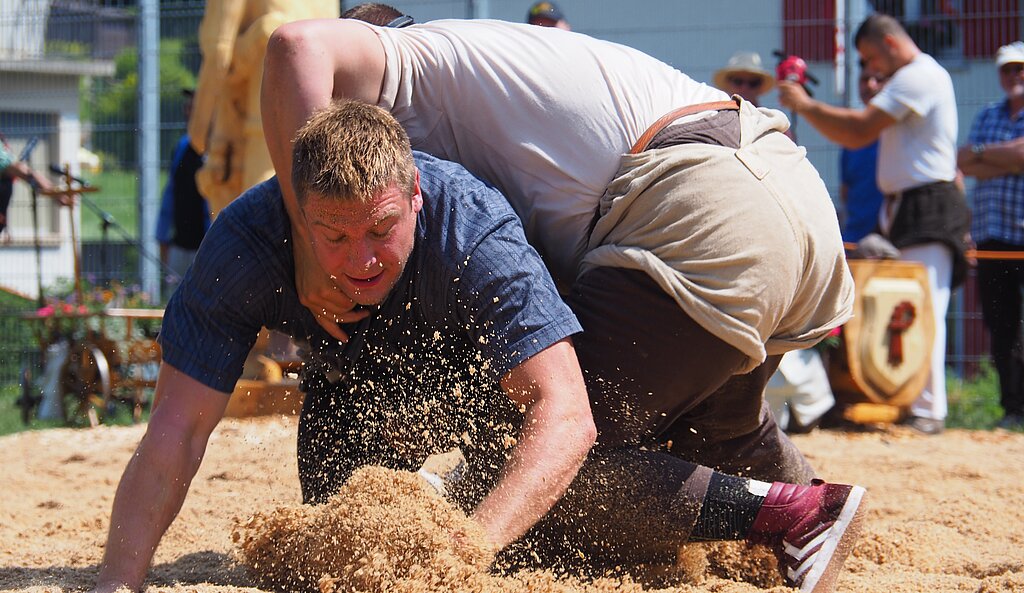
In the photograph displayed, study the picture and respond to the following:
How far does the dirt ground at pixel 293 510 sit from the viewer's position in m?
2.68

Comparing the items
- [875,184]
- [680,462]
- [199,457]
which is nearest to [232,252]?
[199,457]

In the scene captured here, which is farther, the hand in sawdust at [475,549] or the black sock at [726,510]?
the black sock at [726,510]

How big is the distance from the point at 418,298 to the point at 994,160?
4.60m

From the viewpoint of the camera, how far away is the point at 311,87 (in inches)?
91.6

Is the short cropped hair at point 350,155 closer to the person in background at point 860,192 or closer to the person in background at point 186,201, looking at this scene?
the person in background at point 860,192

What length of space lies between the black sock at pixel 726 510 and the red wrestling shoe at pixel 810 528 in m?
0.02

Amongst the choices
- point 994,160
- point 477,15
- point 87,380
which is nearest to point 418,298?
point 87,380

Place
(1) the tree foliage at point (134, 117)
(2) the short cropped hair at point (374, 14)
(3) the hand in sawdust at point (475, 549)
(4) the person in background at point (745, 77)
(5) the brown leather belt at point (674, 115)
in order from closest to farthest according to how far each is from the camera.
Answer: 1. (3) the hand in sawdust at point (475, 549)
2. (5) the brown leather belt at point (674, 115)
3. (2) the short cropped hair at point (374, 14)
4. (4) the person in background at point (745, 77)
5. (1) the tree foliage at point (134, 117)

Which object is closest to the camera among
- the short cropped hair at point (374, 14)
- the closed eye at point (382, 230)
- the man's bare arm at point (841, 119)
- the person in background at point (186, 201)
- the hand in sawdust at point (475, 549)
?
the hand in sawdust at point (475, 549)

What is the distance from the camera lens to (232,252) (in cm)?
246

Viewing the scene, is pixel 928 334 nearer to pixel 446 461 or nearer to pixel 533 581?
pixel 446 461

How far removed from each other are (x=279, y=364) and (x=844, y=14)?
381cm

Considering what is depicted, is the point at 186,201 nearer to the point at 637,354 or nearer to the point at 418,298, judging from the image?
the point at 418,298

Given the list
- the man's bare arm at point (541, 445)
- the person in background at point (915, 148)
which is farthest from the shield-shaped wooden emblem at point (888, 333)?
the man's bare arm at point (541, 445)
